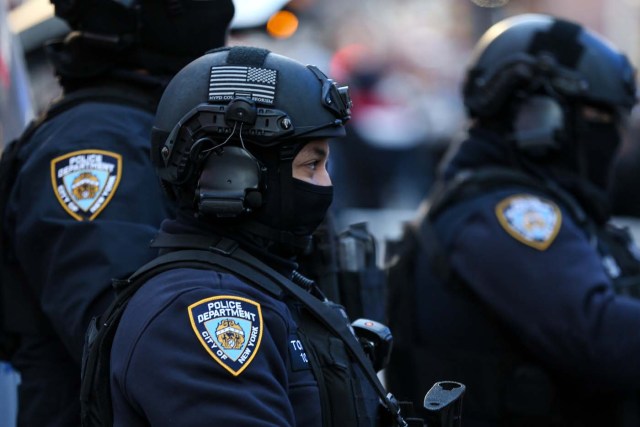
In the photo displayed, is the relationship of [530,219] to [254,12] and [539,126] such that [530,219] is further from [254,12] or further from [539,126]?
[254,12]

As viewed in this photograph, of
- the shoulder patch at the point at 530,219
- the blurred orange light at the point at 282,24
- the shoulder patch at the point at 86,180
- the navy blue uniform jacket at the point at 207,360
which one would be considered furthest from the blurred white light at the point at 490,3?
the navy blue uniform jacket at the point at 207,360

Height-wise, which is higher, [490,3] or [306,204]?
[306,204]

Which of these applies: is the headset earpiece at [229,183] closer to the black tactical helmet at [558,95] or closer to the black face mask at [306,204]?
the black face mask at [306,204]

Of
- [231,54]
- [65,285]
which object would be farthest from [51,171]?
[231,54]

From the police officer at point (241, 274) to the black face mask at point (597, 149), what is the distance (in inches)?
78.8

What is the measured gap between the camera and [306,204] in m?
2.56

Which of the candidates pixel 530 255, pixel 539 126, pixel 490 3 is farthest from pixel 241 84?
pixel 490 3

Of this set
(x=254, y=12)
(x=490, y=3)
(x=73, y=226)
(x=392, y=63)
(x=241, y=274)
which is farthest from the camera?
(x=490, y=3)

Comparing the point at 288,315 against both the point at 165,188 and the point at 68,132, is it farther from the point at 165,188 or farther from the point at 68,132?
the point at 68,132

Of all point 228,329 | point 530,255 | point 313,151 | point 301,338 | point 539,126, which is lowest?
point 530,255

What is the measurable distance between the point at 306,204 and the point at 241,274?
24 cm

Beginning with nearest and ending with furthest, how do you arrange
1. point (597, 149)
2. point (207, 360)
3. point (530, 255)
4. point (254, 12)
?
point (207, 360) → point (530, 255) → point (597, 149) → point (254, 12)

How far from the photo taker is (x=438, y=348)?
14.0 feet

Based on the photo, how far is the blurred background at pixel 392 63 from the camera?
11.1 meters
